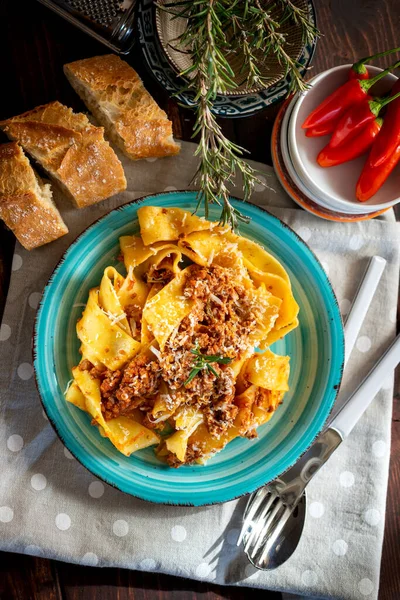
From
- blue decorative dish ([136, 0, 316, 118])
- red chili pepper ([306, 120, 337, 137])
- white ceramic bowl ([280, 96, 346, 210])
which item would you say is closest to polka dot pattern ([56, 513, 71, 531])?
white ceramic bowl ([280, 96, 346, 210])

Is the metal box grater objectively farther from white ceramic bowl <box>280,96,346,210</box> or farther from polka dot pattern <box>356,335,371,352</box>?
polka dot pattern <box>356,335,371,352</box>

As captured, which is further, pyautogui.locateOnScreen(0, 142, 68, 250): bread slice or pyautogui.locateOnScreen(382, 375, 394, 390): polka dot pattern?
pyautogui.locateOnScreen(382, 375, 394, 390): polka dot pattern

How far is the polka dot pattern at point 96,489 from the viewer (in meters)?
2.82

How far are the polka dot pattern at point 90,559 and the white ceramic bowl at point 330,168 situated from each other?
2046 mm

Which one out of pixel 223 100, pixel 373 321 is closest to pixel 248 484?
pixel 373 321

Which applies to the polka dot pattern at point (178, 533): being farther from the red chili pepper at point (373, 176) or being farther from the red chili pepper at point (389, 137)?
the red chili pepper at point (389, 137)

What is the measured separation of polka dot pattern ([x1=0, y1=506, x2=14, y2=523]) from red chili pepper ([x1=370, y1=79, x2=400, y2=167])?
7.85ft

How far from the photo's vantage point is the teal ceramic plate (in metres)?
2.66

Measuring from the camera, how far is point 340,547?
9.50 feet

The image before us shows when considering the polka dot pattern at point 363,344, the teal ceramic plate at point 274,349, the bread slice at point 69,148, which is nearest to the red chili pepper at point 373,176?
the teal ceramic plate at point 274,349

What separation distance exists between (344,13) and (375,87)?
1.70ft

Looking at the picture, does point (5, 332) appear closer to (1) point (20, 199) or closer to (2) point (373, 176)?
(1) point (20, 199)

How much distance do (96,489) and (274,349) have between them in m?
1.12

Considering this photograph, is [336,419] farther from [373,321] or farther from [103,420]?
[103,420]
